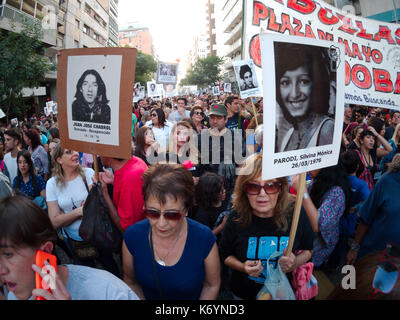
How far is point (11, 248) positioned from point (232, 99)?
17.8ft

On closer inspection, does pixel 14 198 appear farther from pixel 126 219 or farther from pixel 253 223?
pixel 253 223

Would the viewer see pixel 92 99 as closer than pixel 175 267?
No

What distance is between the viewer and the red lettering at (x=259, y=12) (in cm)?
340

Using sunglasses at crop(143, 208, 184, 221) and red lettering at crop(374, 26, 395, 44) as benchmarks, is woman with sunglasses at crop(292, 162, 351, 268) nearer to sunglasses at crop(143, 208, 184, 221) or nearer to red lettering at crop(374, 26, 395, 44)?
sunglasses at crop(143, 208, 184, 221)

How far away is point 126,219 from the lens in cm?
238

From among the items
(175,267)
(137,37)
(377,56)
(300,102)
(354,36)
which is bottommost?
(175,267)

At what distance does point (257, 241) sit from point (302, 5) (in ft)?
9.48

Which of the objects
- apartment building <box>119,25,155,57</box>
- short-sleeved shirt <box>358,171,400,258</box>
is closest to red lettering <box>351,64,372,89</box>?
short-sleeved shirt <box>358,171,400,258</box>

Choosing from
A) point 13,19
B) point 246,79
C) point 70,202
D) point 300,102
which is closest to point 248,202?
point 300,102

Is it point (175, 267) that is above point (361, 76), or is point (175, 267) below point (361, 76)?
below

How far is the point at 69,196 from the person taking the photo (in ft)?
9.04

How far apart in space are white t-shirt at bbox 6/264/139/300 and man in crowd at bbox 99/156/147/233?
1.00m

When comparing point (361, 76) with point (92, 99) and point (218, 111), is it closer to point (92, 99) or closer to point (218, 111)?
point (218, 111)

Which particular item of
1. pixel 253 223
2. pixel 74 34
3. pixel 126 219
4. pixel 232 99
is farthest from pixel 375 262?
pixel 74 34
